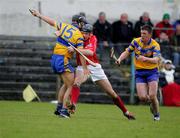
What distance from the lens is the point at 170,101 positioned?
2602cm

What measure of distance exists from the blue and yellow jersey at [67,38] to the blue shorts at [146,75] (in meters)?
1.50

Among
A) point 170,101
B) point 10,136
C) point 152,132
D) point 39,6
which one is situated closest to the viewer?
point 10,136

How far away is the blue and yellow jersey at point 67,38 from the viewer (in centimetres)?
1773

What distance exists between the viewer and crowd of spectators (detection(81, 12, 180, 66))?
27.3m

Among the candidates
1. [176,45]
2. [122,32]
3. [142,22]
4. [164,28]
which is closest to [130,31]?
[122,32]

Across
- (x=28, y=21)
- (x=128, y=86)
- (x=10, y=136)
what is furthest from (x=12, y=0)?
(x=10, y=136)

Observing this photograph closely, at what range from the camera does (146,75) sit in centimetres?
1814

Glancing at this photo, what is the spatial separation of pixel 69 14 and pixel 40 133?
15482 mm

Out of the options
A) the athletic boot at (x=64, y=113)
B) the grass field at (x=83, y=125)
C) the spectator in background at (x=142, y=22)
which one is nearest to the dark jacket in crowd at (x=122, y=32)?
the spectator in background at (x=142, y=22)

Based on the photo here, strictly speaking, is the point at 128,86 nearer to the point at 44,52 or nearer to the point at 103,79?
the point at 44,52

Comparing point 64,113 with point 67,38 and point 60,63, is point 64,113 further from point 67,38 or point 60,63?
point 67,38

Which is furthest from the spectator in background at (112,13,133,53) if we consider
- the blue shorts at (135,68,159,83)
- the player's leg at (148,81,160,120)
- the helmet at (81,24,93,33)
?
the player's leg at (148,81,160,120)

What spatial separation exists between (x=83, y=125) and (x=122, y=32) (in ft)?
41.1

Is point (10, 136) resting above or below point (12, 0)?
below
